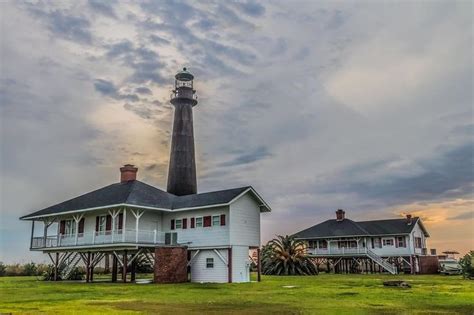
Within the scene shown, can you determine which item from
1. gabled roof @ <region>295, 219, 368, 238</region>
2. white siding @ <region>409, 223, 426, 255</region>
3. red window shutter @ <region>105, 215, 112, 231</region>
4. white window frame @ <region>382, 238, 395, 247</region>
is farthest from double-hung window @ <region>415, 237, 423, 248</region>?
red window shutter @ <region>105, 215, 112, 231</region>

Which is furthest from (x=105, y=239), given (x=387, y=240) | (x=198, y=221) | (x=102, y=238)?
(x=387, y=240)

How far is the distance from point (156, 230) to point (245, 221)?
671 centimetres

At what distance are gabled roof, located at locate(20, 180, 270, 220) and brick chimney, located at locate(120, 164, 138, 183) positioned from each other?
74cm

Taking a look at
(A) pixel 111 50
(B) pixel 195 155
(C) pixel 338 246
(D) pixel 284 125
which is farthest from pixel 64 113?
(C) pixel 338 246

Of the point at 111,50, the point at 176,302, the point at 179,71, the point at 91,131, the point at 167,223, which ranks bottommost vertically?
the point at 176,302

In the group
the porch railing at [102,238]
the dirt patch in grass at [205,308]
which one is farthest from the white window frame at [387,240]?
the dirt patch in grass at [205,308]

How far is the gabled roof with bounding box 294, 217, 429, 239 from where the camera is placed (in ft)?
167

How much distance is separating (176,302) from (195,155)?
25.9 m

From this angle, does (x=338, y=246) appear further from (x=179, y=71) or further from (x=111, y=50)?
(x=111, y=50)

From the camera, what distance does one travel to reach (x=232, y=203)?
98.0ft

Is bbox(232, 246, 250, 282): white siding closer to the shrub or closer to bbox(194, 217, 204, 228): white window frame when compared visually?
bbox(194, 217, 204, 228): white window frame

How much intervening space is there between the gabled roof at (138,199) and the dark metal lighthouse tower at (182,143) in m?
4.34

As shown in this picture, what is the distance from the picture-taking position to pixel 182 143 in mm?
40844

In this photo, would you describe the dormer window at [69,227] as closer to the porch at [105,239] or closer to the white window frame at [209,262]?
the porch at [105,239]
